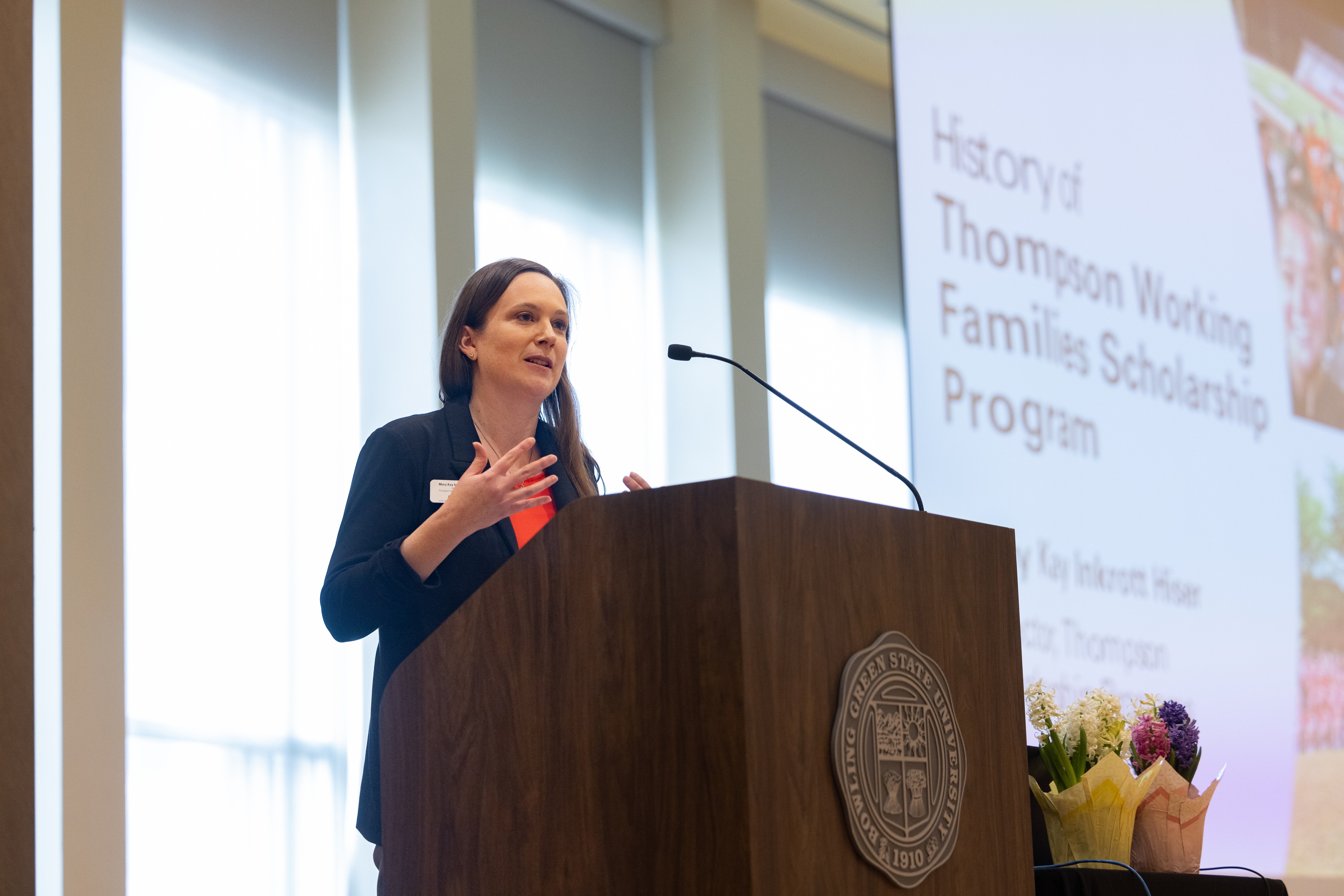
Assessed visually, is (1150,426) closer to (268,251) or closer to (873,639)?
(268,251)

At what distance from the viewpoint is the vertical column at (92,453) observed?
2877 mm

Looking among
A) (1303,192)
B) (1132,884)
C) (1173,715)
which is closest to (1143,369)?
(1303,192)

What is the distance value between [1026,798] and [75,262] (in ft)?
7.71

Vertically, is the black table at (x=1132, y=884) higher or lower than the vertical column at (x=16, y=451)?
lower

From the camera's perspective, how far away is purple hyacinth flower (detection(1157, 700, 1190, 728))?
77.8 inches

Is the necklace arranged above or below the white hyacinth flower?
above

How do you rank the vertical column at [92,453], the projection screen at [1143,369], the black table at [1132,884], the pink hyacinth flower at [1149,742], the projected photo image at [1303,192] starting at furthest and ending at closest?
the projected photo image at [1303,192], the projection screen at [1143,369], the vertical column at [92,453], the pink hyacinth flower at [1149,742], the black table at [1132,884]

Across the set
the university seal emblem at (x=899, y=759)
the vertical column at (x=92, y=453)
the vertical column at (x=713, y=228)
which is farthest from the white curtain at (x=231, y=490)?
the university seal emblem at (x=899, y=759)

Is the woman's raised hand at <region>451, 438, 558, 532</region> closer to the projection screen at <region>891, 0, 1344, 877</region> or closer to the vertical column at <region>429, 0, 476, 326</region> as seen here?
the vertical column at <region>429, 0, 476, 326</region>

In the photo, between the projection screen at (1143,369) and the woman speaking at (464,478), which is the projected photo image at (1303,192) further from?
Result: the woman speaking at (464,478)

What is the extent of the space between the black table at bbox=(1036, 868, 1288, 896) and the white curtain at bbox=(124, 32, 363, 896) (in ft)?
7.30

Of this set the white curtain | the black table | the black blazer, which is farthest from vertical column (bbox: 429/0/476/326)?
the black table

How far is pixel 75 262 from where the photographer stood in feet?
9.89

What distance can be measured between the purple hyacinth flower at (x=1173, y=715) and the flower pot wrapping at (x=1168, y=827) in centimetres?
9
